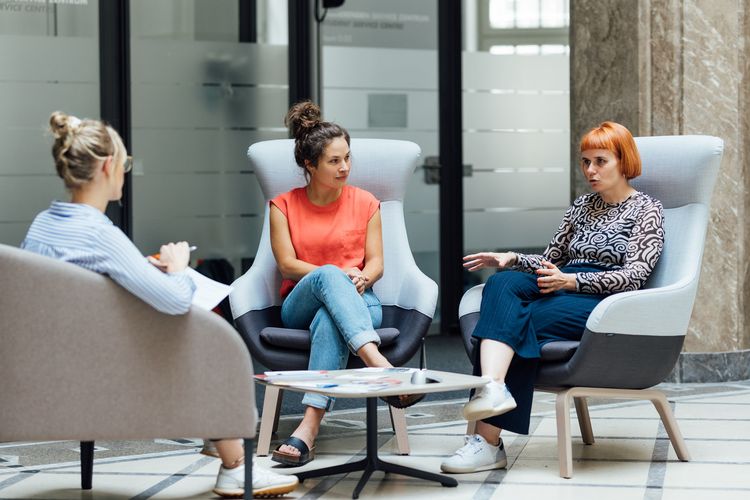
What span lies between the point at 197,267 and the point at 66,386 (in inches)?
146

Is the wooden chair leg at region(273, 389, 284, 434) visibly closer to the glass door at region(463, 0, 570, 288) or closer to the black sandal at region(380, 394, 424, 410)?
the black sandal at region(380, 394, 424, 410)

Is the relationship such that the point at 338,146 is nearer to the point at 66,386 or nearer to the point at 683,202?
the point at 683,202

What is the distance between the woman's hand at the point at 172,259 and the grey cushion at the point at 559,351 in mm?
1147

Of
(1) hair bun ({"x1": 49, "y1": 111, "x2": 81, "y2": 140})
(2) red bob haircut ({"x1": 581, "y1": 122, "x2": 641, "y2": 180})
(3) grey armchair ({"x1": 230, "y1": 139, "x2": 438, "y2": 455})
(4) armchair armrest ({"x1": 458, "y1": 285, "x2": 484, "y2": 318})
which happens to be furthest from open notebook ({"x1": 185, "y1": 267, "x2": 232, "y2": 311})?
(2) red bob haircut ({"x1": 581, "y1": 122, "x2": 641, "y2": 180})

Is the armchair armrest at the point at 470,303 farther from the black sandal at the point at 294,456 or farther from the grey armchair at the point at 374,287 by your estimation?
the black sandal at the point at 294,456

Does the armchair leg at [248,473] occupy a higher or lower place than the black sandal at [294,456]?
higher

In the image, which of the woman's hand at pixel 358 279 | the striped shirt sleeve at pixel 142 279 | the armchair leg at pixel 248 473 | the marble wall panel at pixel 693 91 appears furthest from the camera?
the marble wall panel at pixel 693 91

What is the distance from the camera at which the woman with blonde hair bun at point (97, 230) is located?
2.47 meters

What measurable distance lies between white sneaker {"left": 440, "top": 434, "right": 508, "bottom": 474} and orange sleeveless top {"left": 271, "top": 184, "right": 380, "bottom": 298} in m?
0.75

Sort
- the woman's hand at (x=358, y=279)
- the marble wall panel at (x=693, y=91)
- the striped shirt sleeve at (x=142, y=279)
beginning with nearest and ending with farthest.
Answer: the striped shirt sleeve at (x=142, y=279) → the woman's hand at (x=358, y=279) → the marble wall panel at (x=693, y=91)

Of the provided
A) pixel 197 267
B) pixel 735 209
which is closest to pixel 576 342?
pixel 735 209

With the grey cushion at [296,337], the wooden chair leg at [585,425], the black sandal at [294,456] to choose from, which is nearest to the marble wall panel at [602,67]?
the wooden chair leg at [585,425]

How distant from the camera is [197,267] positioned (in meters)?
6.21

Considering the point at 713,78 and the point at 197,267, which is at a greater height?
the point at 713,78
